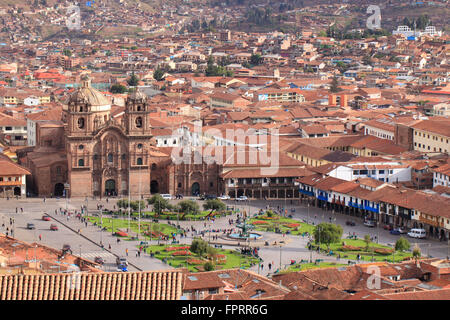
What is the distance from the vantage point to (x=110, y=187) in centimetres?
7556

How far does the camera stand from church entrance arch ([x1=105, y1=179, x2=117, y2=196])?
75438mm

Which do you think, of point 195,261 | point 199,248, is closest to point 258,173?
point 199,248

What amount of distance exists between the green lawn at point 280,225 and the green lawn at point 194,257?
22.1 ft

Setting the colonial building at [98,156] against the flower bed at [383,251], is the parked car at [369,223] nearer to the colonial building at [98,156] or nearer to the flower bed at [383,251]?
the flower bed at [383,251]

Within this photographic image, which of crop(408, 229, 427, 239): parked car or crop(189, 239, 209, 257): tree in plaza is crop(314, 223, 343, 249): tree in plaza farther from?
crop(189, 239, 209, 257): tree in plaza

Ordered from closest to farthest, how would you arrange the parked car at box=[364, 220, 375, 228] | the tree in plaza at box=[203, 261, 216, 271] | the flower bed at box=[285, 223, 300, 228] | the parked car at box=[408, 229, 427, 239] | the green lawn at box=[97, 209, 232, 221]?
the tree in plaza at box=[203, 261, 216, 271] → the parked car at box=[408, 229, 427, 239] → the flower bed at box=[285, 223, 300, 228] → the parked car at box=[364, 220, 375, 228] → the green lawn at box=[97, 209, 232, 221]

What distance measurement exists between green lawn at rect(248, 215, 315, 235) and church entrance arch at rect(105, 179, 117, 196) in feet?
42.7

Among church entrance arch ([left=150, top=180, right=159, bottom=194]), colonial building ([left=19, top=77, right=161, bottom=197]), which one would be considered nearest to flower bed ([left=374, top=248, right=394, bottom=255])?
colonial building ([left=19, top=77, right=161, bottom=197])

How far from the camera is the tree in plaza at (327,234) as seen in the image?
57.4 m

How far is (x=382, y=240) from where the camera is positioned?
60469 millimetres

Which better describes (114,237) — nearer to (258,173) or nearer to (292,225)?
(292,225)

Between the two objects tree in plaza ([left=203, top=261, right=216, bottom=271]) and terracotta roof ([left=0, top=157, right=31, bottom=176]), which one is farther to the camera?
terracotta roof ([left=0, top=157, right=31, bottom=176])
